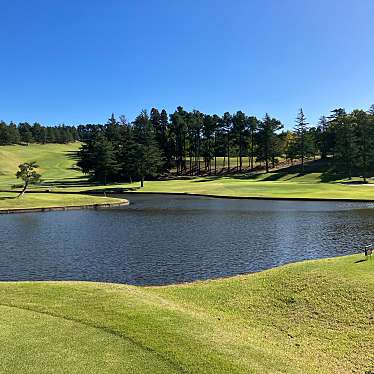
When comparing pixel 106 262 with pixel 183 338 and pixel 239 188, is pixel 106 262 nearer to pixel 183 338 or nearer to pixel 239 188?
pixel 183 338

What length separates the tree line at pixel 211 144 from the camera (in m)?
107

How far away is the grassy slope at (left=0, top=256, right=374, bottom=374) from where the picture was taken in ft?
36.2

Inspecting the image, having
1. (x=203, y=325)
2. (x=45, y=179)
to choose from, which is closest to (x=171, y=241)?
(x=203, y=325)

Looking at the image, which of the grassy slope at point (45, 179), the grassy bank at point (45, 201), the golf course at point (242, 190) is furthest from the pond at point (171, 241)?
the golf course at point (242, 190)

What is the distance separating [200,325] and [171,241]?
2223 cm

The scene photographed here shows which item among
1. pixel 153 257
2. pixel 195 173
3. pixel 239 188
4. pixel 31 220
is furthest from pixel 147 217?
pixel 195 173

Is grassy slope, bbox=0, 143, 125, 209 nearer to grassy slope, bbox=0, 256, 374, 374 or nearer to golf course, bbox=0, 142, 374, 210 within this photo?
golf course, bbox=0, 142, 374, 210

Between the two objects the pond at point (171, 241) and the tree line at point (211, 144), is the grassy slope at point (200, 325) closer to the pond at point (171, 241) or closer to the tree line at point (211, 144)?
the pond at point (171, 241)

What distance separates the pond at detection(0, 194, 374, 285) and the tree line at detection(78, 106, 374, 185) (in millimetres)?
49717

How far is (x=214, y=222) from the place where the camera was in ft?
157

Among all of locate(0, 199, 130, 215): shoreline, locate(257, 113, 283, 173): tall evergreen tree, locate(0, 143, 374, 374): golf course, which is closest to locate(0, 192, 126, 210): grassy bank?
locate(0, 199, 130, 215): shoreline

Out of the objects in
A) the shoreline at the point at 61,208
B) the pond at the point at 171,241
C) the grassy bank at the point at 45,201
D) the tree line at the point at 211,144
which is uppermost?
the tree line at the point at 211,144

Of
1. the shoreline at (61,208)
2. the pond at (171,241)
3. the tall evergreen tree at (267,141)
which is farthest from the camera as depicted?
the tall evergreen tree at (267,141)

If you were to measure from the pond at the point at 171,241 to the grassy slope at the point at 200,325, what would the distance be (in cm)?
635
